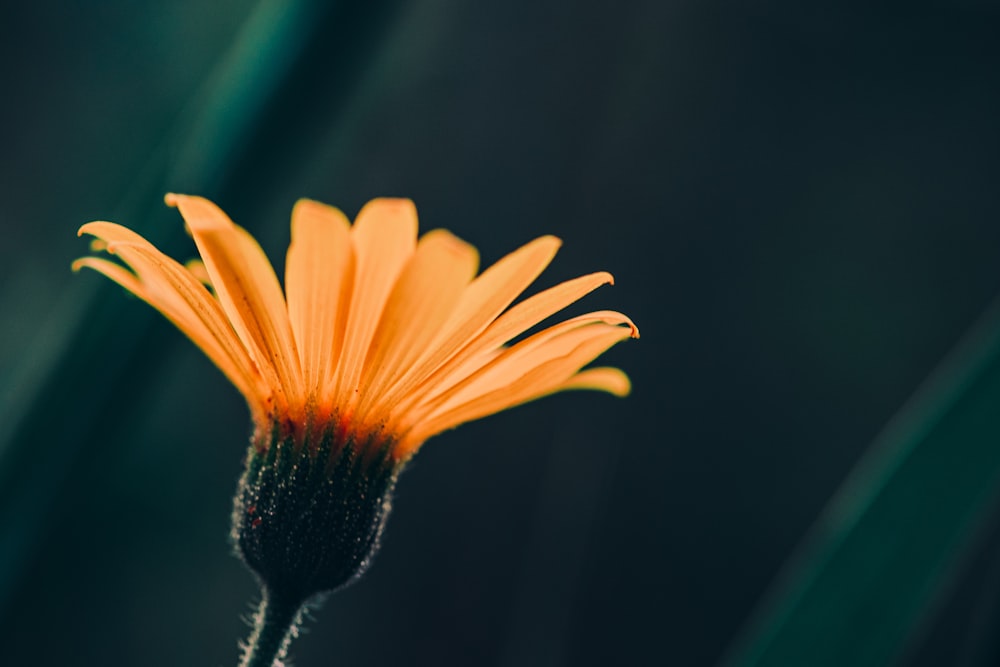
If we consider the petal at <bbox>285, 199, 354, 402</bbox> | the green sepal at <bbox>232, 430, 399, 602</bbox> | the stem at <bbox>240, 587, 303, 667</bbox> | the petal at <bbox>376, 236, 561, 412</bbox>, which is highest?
the petal at <bbox>376, 236, 561, 412</bbox>

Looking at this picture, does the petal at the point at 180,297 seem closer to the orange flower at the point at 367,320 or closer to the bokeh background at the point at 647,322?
the orange flower at the point at 367,320

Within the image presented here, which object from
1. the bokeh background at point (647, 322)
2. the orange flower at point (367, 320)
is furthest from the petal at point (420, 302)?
the bokeh background at point (647, 322)

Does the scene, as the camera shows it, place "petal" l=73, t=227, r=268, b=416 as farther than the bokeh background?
No

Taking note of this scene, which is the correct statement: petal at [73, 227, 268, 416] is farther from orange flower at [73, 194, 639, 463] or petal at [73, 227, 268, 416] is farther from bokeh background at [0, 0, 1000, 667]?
bokeh background at [0, 0, 1000, 667]

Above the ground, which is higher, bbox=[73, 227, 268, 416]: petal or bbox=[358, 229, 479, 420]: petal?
bbox=[358, 229, 479, 420]: petal

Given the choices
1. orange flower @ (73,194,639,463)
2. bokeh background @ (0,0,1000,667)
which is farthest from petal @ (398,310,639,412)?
bokeh background @ (0,0,1000,667)

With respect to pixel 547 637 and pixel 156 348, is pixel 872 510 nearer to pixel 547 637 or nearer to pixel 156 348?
pixel 156 348

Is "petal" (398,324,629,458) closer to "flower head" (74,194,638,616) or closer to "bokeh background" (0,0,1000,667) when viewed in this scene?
"flower head" (74,194,638,616)

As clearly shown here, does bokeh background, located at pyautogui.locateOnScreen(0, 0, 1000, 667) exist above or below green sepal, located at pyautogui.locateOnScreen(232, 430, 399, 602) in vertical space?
above

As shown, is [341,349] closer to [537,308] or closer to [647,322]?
[537,308]

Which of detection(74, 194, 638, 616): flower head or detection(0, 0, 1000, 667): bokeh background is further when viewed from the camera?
detection(0, 0, 1000, 667): bokeh background
